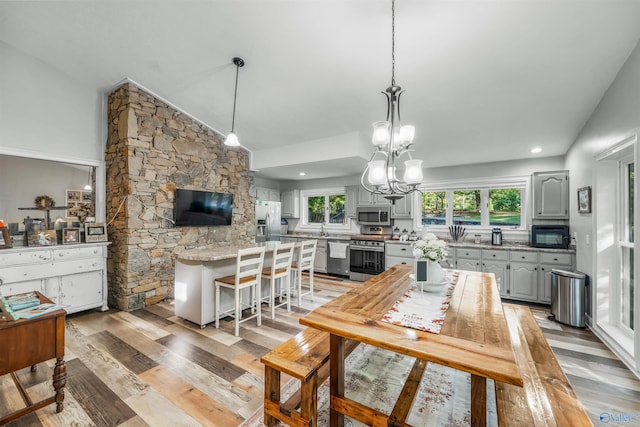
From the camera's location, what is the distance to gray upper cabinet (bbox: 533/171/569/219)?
3973 millimetres

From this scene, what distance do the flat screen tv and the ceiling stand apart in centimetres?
140

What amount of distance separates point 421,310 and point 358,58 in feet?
8.20

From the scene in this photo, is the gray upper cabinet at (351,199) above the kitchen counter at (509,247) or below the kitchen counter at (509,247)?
above

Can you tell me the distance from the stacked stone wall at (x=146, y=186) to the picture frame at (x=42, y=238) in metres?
0.64

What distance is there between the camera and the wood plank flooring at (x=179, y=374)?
1.80 metres

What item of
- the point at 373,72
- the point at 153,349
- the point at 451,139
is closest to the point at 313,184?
the point at 451,139

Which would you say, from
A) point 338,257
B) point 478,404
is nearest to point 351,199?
point 338,257

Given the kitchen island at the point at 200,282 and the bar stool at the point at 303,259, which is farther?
the bar stool at the point at 303,259

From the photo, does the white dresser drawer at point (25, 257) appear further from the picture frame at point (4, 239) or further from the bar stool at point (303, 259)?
the bar stool at point (303, 259)

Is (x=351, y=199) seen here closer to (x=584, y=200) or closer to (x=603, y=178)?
(x=584, y=200)

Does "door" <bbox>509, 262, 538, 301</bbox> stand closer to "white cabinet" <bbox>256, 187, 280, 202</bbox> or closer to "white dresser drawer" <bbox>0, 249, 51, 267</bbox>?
"white cabinet" <bbox>256, 187, 280, 202</bbox>

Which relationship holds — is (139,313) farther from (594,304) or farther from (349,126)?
(594,304)

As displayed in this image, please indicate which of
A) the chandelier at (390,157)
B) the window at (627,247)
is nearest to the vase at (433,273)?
the chandelier at (390,157)

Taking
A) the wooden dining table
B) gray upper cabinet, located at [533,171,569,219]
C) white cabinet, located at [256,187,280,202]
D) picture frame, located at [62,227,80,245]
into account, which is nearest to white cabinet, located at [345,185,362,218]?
white cabinet, located at [256,187,280,202]
